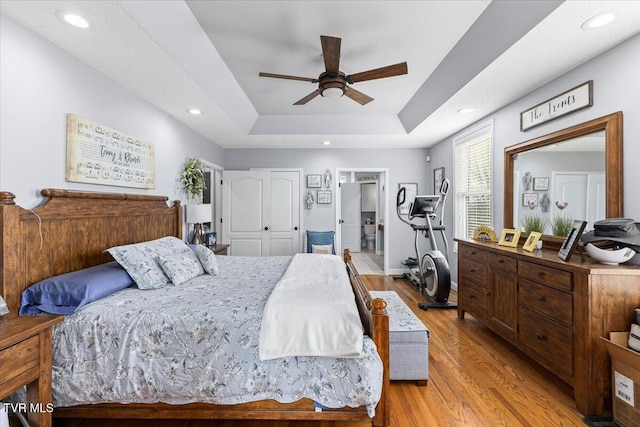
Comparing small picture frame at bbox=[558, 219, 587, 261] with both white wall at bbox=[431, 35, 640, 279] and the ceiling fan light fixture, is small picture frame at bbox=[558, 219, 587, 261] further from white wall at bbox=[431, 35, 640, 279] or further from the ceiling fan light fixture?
the ceiling fan light fixture

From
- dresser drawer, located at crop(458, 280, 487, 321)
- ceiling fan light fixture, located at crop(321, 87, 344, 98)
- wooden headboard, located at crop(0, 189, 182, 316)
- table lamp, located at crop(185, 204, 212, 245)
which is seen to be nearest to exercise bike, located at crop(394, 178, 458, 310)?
dresser drawer, located at crop(458, 280, 487, 321)

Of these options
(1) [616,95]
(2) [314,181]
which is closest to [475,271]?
(1) [616,95]

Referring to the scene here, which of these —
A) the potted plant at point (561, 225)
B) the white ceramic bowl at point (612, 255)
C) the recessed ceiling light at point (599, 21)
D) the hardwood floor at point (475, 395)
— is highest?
the recessed ceiling light at point (599, 21)

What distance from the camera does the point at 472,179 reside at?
3973mm

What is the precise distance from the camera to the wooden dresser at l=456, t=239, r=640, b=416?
5.56 ft

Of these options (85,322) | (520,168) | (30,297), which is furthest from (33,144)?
(520,168)

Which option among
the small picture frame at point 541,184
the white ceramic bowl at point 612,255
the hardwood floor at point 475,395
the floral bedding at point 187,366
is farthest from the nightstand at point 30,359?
the small picture frame at point 541,184

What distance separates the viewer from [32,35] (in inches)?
68.8

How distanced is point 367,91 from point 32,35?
9.86 feet

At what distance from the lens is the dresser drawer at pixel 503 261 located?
93.9 inches

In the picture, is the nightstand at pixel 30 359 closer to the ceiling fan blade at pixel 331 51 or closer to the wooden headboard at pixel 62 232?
the wooden headboard at pixel 62 232

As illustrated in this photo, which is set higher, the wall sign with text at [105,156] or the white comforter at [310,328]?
the wall sign with text at [105,156]

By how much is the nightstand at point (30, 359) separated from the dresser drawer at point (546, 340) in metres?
3.00

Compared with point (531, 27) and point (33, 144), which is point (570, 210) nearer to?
point (531, 27)
